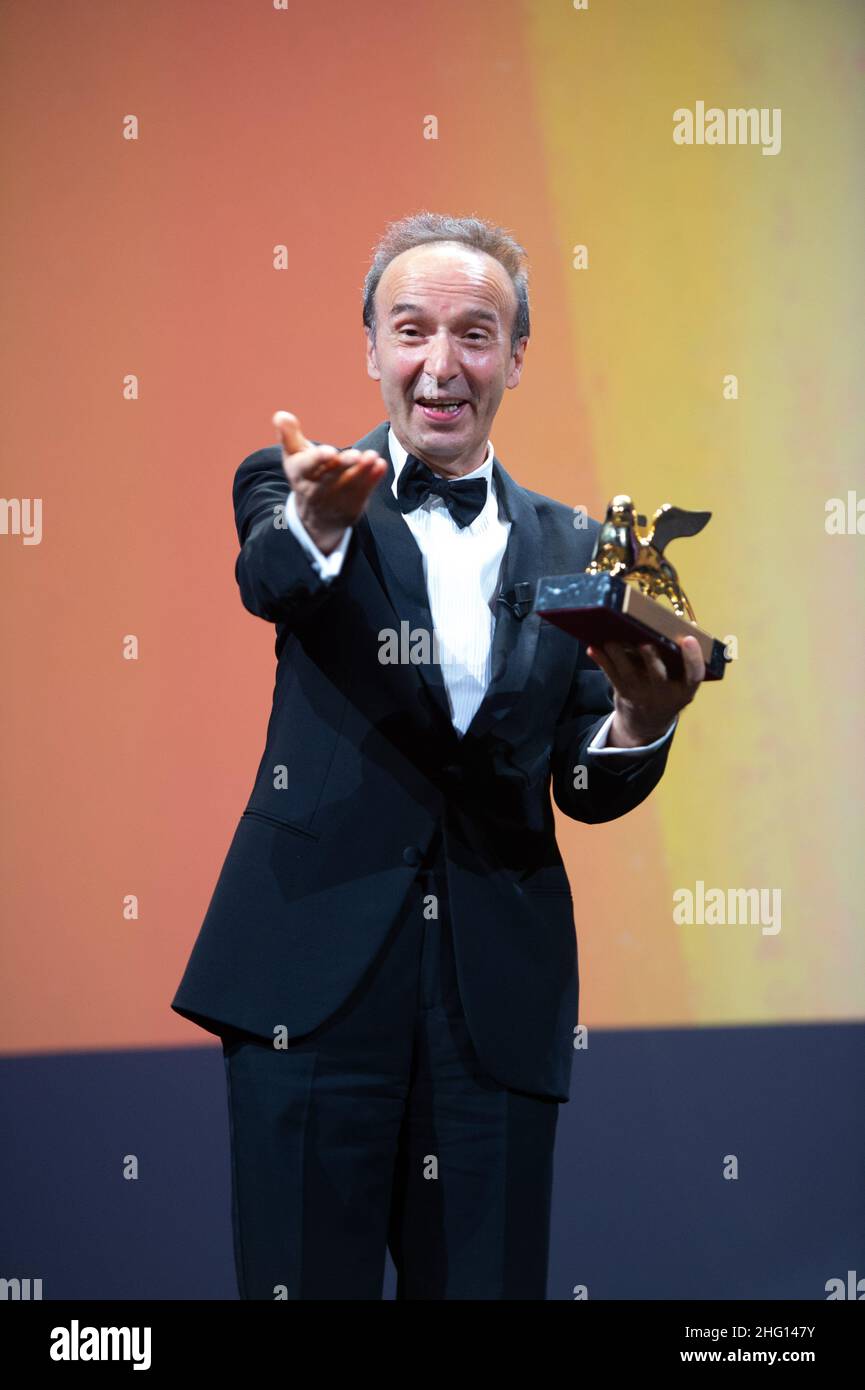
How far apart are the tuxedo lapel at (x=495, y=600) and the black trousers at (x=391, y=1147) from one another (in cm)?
19

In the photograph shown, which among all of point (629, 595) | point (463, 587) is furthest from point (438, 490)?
point (629, 595)

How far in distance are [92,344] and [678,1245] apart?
2.13m

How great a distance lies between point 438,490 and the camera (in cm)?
175

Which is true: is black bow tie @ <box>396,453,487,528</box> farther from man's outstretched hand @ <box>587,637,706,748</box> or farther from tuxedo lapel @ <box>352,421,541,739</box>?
man's outstretched hand @ <box>587,637,706,748</box>

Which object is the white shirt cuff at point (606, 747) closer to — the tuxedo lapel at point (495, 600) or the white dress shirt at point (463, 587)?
the white dress shirt at point (463, 587)

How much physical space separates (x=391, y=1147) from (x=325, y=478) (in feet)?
2.40

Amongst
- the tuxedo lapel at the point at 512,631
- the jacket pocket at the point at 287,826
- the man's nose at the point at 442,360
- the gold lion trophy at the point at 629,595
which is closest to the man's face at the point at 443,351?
the man's nose at the point at 442,360

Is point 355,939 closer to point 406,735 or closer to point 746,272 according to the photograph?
point 406,735

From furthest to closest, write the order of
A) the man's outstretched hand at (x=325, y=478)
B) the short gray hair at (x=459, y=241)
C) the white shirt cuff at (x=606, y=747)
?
the short gray hair at (x=459, y=241), the white shirt cuff at (x=606, y=747), the man's outstretched hand at (x=325, y=478)

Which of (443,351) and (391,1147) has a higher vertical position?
(443,351)

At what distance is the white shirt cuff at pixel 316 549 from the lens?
144 cm

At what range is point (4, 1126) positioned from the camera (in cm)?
284

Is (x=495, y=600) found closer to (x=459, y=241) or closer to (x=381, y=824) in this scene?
(x=381, y=824)

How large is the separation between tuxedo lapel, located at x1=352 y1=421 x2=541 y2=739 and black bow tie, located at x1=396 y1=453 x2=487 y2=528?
0.02 m
